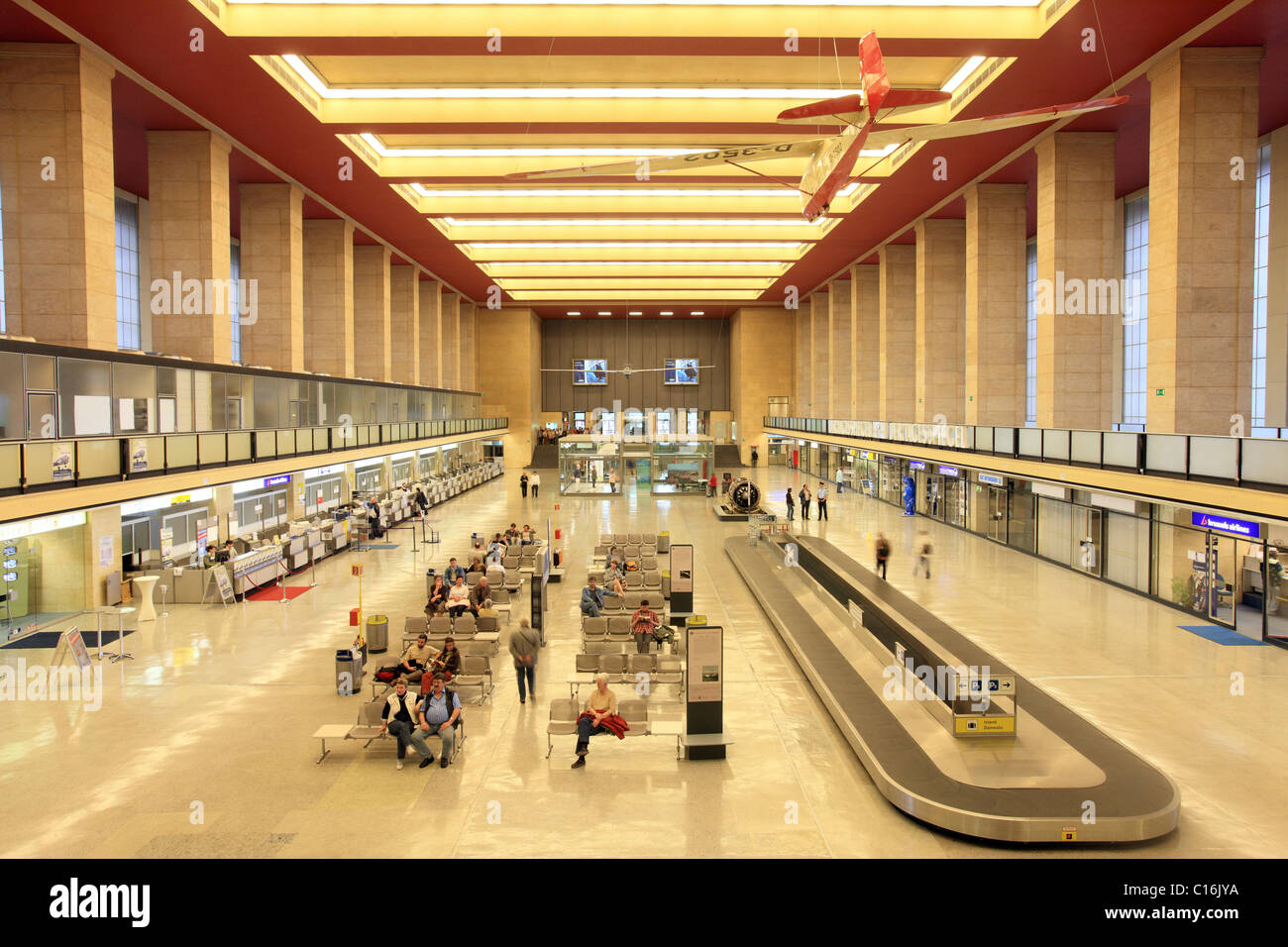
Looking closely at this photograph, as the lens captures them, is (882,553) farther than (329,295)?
No

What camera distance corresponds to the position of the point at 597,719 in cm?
891

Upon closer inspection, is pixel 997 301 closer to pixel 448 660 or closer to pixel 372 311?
pixel 448 660

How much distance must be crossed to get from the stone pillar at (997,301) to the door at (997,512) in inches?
132

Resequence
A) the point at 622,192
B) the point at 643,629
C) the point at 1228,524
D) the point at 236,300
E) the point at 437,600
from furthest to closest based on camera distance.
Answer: the point at 236,300, the point at 622,192, the point at 437,600, the point at 1228,524, the point at 643,629

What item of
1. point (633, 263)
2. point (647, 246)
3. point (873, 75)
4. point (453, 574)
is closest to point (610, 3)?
point (873, 75)

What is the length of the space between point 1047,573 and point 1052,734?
458 inches

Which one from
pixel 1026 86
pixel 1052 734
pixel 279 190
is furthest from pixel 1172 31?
pixel 279 190

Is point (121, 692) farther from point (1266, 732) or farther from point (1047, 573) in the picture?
point (1047, 573)

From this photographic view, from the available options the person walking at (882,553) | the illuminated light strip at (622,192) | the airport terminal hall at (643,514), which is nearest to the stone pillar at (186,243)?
the airport terminal hall at (643,514)

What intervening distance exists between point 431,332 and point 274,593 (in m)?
31.5

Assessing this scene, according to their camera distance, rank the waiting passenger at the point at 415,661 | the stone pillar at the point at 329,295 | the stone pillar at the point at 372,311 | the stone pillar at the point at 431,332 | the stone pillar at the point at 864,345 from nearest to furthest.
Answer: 1. the waiting passenger at the point at 415,661
2. the stone pillar at the point at 329,295
3. the stone pillar at the point at 372,311
4. the stone pillar at the point at 864,345
5. the stone pillar at the point at 431,332

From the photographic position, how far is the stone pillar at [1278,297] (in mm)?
20219

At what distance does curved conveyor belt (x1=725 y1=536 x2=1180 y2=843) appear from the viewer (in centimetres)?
682

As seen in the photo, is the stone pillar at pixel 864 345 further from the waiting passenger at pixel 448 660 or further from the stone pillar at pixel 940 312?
the waiting passenger at pixel 448 660
